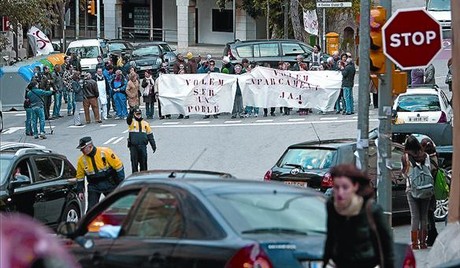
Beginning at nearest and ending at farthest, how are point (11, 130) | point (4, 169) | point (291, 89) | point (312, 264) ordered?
point (312, 264), point (4, 169), point (11, 130), point (291, 89)

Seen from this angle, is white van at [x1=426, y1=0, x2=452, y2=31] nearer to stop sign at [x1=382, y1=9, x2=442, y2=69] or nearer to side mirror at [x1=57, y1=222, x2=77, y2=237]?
stop sign at [x1=382, y1=9, x2=442, y2=69]

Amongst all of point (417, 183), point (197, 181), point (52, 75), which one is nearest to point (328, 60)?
point (52, 75)

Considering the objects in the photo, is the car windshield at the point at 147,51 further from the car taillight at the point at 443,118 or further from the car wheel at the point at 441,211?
the car wheel at the point at 441,211

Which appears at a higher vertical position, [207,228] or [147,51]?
[147,51]

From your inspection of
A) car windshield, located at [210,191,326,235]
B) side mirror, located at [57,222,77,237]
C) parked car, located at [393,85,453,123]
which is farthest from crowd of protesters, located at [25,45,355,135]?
car windshield, located at [210,191,326,235]

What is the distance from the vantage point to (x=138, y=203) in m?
8.43

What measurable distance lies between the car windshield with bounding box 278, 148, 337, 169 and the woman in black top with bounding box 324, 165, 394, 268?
9362 mm

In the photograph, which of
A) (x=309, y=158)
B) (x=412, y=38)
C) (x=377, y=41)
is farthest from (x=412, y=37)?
(x=309, y=158)

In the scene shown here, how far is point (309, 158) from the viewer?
1703 cm

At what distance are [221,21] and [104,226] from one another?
5626 centimetres

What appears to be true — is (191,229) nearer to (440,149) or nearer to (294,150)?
(294,150)

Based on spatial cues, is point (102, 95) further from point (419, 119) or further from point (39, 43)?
point (39, 43)

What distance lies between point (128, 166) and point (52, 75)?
1024cm

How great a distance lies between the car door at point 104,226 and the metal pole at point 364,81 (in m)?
5.74
